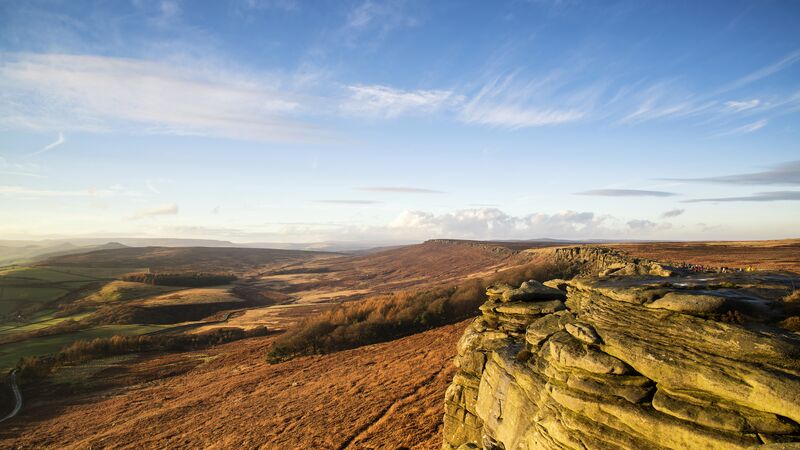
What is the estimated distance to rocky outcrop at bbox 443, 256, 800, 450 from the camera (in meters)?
7.39

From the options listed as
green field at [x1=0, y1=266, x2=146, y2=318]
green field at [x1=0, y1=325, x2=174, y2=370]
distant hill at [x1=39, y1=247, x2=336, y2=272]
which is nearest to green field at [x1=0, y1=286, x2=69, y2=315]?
green field at [x1=0, y1=266, x2=146, y2=318]

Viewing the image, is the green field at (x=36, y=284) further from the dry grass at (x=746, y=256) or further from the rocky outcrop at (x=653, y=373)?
the dry grass at (x=746, y=256)

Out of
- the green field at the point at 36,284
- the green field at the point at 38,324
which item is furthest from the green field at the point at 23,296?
the green field at the point at 38,324

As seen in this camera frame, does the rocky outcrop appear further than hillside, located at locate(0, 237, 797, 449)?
No

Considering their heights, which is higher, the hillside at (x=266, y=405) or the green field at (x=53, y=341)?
the hillside at (x=266, y=405)

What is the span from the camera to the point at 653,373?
8.75 metres

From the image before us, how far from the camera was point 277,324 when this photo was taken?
52188 millimetres

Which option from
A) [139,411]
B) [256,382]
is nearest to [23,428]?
[139,411]

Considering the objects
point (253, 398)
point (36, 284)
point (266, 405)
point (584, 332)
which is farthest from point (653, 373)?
point (36, 284)

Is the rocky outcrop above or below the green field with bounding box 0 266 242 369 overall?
above

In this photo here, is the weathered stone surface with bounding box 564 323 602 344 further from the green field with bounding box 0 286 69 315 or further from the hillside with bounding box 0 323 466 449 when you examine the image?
the green field with bounding box 0 286 69 315

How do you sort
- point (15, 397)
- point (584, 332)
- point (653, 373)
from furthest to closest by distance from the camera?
point (15, 397) < point (584, 332) < point (653, 373)

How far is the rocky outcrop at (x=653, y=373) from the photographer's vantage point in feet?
24.2

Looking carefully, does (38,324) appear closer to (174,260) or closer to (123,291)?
(123,291)
